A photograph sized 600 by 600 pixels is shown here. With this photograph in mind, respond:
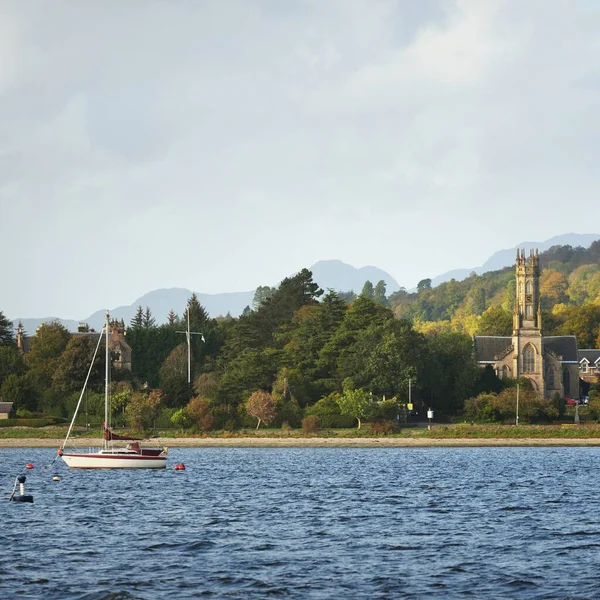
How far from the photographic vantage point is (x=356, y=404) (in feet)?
368

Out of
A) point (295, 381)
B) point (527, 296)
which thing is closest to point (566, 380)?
point (527, 296)

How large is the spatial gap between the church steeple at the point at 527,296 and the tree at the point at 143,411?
5862cm

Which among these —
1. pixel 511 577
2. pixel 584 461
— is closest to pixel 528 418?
pixel 584 461

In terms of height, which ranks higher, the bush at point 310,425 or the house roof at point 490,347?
the house roof at point 490,347

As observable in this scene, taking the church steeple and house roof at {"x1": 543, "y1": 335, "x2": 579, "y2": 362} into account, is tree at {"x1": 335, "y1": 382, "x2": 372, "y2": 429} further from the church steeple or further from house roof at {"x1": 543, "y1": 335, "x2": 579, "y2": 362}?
house roof at {"x1": 543, "y1": 335, "x2": 579, "y2": 362}

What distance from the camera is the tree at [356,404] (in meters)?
112

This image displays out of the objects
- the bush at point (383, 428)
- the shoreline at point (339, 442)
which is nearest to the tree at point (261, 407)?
the shoreline at point (339, 442)

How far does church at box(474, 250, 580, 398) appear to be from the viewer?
149375 millimetres

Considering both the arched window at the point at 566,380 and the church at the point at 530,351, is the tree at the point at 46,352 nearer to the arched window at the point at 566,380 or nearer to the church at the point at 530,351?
the church at the point at 530,351

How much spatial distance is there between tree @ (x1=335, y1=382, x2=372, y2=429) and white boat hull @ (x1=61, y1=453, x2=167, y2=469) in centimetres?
4205

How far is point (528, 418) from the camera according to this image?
119875mm

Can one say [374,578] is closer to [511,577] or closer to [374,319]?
[511,577]

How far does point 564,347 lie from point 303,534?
125 metres

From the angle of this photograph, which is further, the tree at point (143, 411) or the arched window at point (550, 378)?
the arched window at point (550, 378)
